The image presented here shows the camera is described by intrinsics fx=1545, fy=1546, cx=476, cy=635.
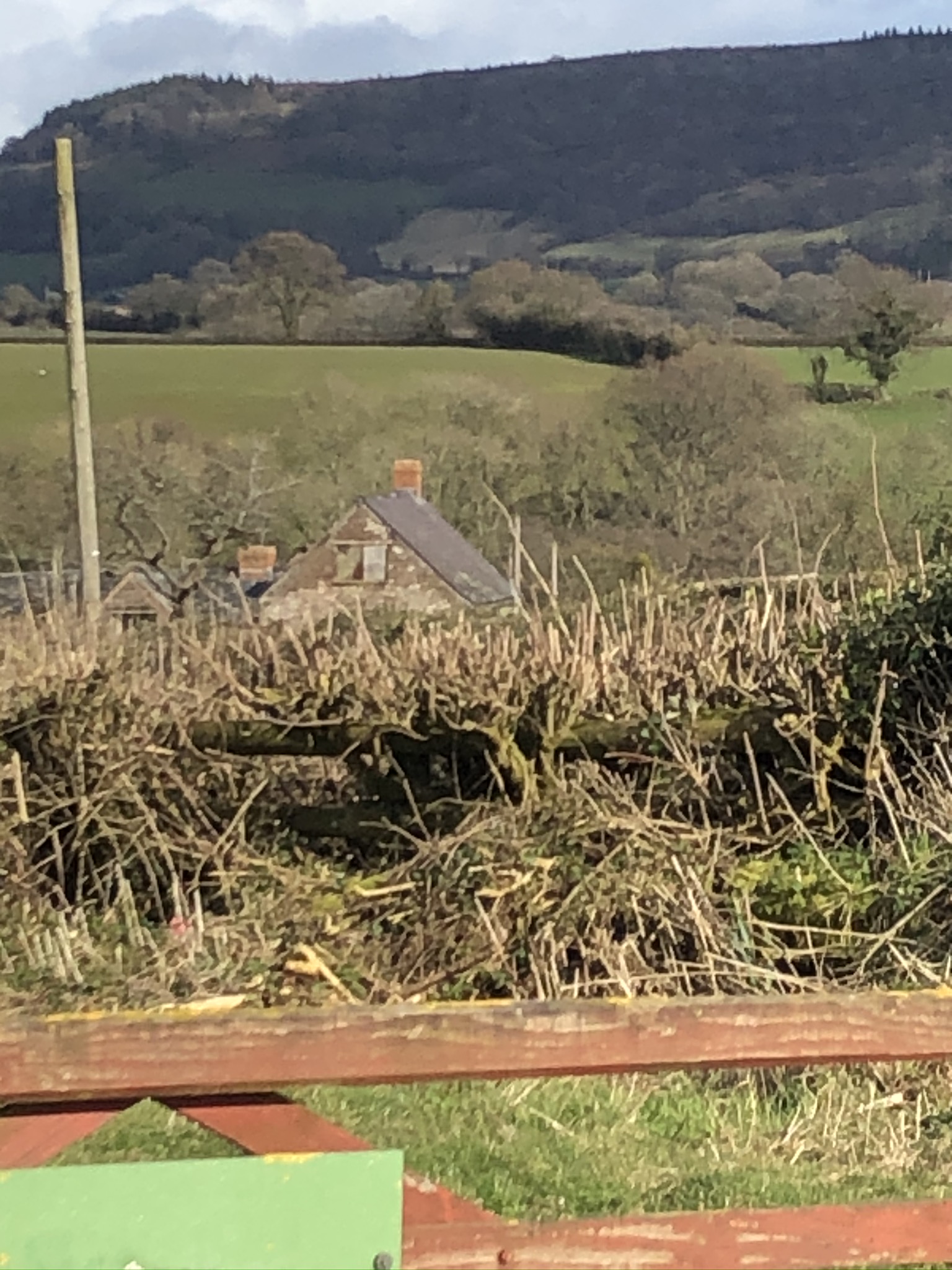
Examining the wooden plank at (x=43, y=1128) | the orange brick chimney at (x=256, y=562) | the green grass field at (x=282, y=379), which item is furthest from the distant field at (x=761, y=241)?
the wooden plank at (x=43, y=1128)

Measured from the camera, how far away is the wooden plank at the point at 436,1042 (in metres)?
2.03

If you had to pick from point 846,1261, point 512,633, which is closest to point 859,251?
point 512,633

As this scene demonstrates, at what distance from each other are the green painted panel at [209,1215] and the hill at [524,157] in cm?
4907

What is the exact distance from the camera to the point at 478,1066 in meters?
2.08

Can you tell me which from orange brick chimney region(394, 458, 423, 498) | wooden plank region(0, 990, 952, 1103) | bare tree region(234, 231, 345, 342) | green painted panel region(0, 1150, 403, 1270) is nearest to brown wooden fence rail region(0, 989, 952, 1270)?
wooden plank region(0, 990, 952, 1103)

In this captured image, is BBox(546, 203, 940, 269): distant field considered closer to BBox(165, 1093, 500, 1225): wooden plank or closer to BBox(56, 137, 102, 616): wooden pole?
BBox(56, 137, 102, 616): wooden pole

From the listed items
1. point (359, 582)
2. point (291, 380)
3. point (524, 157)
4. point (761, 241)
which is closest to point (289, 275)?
point (291, 380)

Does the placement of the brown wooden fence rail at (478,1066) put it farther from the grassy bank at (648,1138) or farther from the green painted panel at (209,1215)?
the grassy bank at (648,1138)

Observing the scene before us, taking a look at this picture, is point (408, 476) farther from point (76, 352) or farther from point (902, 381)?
point (902, 381)

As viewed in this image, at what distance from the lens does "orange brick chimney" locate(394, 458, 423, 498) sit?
28.5m

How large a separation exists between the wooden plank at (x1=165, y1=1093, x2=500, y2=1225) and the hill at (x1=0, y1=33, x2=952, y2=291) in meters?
48.8

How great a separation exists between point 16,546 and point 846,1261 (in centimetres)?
2822

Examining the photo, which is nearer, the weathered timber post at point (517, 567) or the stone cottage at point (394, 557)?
the weathered timber post at point (517, 567)

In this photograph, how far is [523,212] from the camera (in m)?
65.1
